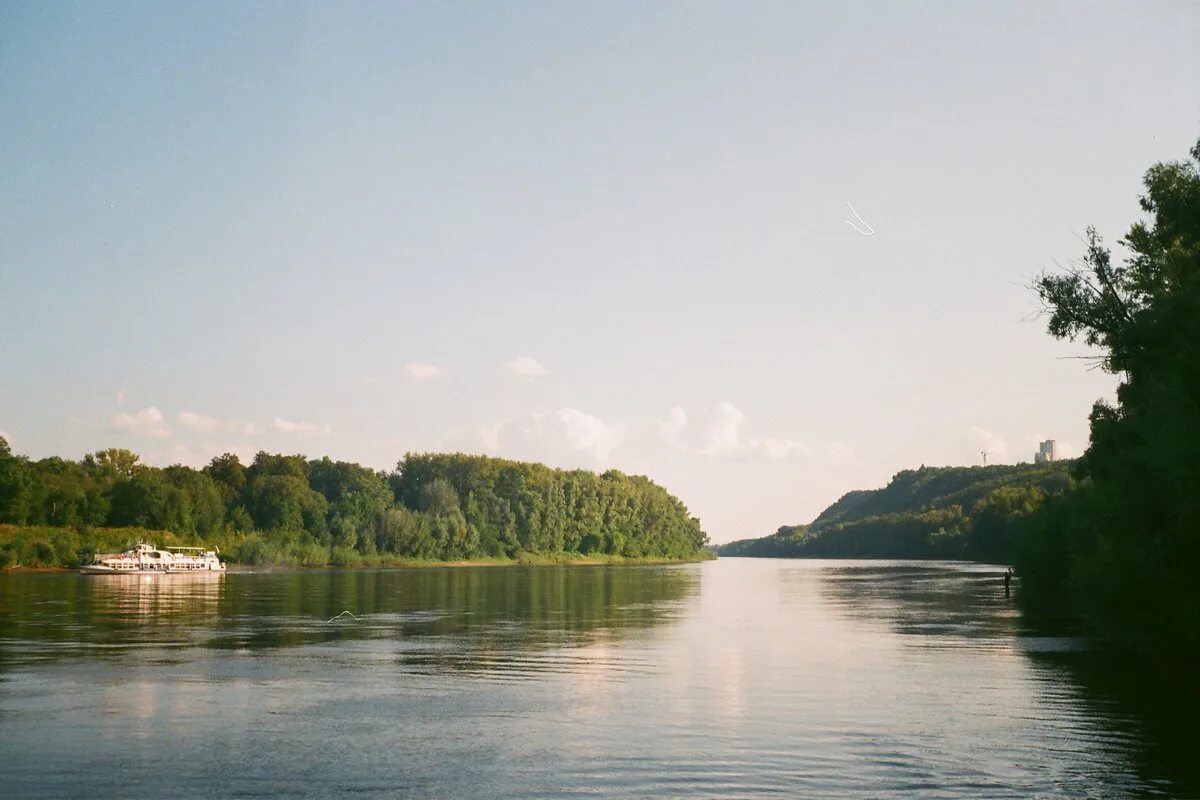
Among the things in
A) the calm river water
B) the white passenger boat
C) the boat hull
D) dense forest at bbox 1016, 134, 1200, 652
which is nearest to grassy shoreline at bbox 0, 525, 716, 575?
the white passenger boat

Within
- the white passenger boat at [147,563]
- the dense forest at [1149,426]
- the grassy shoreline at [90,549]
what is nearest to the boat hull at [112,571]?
the white passenger boat at [147,563]

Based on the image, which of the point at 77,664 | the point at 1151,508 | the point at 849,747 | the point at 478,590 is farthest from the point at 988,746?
the point at 478,590

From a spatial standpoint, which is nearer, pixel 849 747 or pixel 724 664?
pixel 849 747

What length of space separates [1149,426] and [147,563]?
130409 mm

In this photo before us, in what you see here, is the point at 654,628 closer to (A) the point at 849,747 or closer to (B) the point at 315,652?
(B) the point at 315,652

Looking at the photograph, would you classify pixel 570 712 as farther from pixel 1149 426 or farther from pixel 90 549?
pixel 90 549

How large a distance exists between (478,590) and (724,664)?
68145 millimetres

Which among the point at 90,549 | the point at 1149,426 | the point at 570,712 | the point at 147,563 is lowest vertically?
the point at 570,712

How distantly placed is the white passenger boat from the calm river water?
83.3m

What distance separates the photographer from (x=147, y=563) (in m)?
144

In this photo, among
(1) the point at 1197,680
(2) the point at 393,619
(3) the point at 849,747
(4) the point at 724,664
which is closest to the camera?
(3) the point at 849,747

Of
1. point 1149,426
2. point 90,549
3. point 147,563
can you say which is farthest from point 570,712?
point 90,549

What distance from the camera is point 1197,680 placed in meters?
36.8

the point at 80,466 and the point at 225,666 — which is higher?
the point at 80,466
